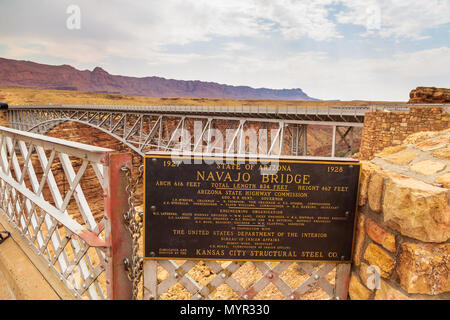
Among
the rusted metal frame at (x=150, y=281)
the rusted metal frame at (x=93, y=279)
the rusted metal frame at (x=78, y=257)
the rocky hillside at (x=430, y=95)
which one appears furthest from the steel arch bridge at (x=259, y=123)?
the rusted metal frame at (x=150, y=281)

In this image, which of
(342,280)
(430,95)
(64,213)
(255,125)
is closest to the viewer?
(342,280)

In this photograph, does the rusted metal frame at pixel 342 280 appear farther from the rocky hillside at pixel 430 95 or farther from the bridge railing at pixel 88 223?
the rocky hillside at pixel 430 95

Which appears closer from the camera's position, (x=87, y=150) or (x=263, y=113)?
(x=87, y=150)

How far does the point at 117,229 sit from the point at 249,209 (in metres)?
1.09

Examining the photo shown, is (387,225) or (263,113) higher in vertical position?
(263,113)

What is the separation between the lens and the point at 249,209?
7.36ft

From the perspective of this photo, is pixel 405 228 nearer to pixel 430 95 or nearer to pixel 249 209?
pixel 249 209

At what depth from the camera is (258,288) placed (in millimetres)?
2332

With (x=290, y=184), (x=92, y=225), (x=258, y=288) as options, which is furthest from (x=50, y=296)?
(x=290, y=184)

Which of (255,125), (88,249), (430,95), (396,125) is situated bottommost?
(88,249)

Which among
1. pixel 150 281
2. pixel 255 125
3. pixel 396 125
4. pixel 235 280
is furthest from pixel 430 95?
pixel 150 281

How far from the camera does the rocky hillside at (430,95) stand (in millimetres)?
13331
